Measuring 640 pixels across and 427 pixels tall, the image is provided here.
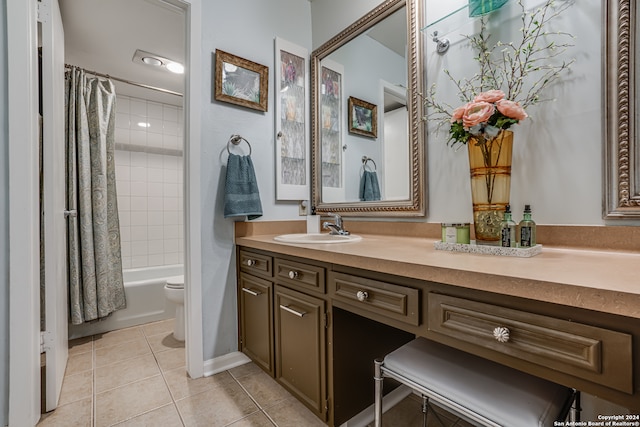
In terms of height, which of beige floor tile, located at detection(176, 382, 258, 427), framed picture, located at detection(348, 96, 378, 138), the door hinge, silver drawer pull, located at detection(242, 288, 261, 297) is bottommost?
beige floor tile, located at detection(176, 382, 258, 427)

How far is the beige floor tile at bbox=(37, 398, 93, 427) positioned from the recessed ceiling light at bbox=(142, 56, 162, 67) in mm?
2455

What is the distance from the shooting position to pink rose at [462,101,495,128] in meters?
0.99

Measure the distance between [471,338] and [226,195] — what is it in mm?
1422

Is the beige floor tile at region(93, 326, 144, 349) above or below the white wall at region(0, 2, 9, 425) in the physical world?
below

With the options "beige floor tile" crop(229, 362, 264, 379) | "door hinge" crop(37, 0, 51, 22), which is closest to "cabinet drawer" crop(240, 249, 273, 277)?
"beige floor tile" crop(229, 362, 264, 379)

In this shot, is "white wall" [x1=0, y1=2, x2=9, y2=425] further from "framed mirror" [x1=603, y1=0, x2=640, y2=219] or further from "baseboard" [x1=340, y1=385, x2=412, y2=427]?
"framed mirror" [x1=603, y1=0, x2=640, y2=219]

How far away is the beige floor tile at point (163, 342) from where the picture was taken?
2121 mm

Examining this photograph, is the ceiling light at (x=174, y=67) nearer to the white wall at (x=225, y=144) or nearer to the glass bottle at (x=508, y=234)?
the white wall at (x=225, y=144)

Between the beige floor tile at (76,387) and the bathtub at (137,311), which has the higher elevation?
the bathtub at (137,311)

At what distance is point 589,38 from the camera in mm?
1027

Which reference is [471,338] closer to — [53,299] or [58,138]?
[53,299]

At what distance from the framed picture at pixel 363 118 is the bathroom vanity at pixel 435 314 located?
67cm

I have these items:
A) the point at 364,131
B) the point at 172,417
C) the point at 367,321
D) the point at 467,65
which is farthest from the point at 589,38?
the point at 172,417

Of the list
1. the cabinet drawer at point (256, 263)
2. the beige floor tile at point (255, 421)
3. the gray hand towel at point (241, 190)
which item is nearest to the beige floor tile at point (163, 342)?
the cabinet drawer at point (256, 263)
